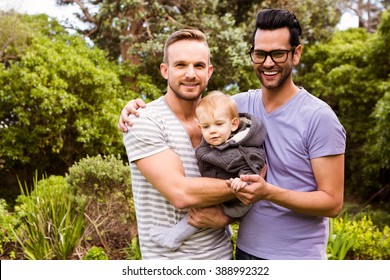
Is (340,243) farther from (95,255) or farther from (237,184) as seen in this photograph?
(237,184)

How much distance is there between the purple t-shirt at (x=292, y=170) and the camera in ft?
8.40

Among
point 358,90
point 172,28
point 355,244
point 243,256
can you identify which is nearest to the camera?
point 243,256

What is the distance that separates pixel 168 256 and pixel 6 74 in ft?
31.7

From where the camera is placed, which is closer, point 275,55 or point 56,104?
point 275,55

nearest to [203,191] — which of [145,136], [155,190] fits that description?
[155,190]

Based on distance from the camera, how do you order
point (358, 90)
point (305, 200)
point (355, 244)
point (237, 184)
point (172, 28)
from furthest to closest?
1. point (358, 90)
2. point (172, 28)
3. point (355, 244)
4. point (305, 200)
5. point (237, 184)

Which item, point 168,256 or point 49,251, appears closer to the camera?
point 168,256

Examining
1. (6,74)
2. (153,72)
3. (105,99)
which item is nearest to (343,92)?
(153,72)

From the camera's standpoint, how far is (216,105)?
103 inches

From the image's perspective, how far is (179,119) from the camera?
2.70 m

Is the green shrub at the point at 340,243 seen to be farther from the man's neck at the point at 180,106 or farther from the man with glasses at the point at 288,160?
the man's neck at the point at 180,106

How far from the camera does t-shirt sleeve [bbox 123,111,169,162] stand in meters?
2.54

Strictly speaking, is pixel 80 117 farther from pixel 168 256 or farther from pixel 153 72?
pixel 168 256

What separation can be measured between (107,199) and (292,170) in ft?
14.7
